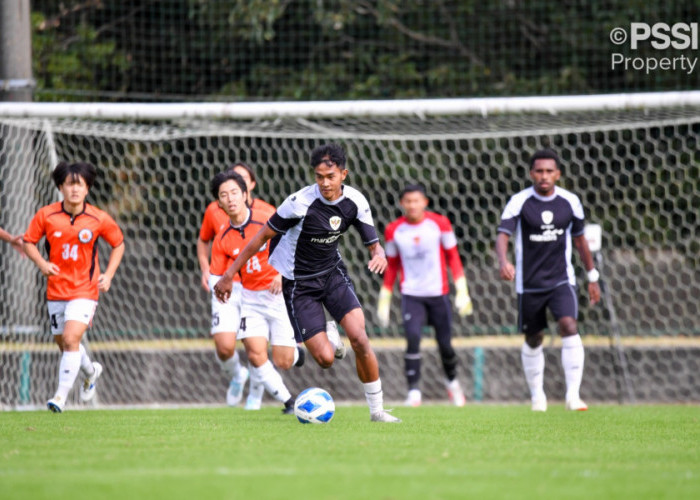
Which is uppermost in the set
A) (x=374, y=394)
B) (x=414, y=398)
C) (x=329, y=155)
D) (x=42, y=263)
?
(x=329, y=155)

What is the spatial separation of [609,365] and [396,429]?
7650mm

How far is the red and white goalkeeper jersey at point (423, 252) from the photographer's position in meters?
11.2

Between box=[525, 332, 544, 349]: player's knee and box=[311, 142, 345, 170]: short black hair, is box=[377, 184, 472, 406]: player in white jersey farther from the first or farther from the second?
box=[311, 142, 345, 170]: short black hair

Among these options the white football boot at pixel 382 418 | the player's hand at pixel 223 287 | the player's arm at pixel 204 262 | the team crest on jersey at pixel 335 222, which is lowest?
the white football boot at pixel 382 418

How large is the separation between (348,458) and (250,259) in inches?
156

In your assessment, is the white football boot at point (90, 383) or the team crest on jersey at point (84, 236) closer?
the team crest on jersey at point (84, 236)

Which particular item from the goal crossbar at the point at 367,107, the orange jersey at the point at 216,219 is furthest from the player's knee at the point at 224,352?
the goal crossbar at the point at 367,107

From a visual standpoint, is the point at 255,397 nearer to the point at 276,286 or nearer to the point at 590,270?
the point at 276,286

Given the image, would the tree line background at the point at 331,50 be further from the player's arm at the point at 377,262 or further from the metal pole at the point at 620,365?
the player's arm at the point at 377,262

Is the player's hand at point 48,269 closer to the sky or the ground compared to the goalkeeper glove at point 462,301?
closer to the sky

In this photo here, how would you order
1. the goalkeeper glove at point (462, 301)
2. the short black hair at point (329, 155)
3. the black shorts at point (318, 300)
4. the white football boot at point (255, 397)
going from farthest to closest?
the goalkeeper glove at point (462, 301) < the white football boot at point (255, 397) < the black shorts at point (318, 300) < the short black hair at point (329, 155)

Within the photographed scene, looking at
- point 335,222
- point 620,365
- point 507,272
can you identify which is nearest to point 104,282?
point 335,222

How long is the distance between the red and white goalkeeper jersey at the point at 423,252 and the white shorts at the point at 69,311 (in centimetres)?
373

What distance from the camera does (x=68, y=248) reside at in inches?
349
